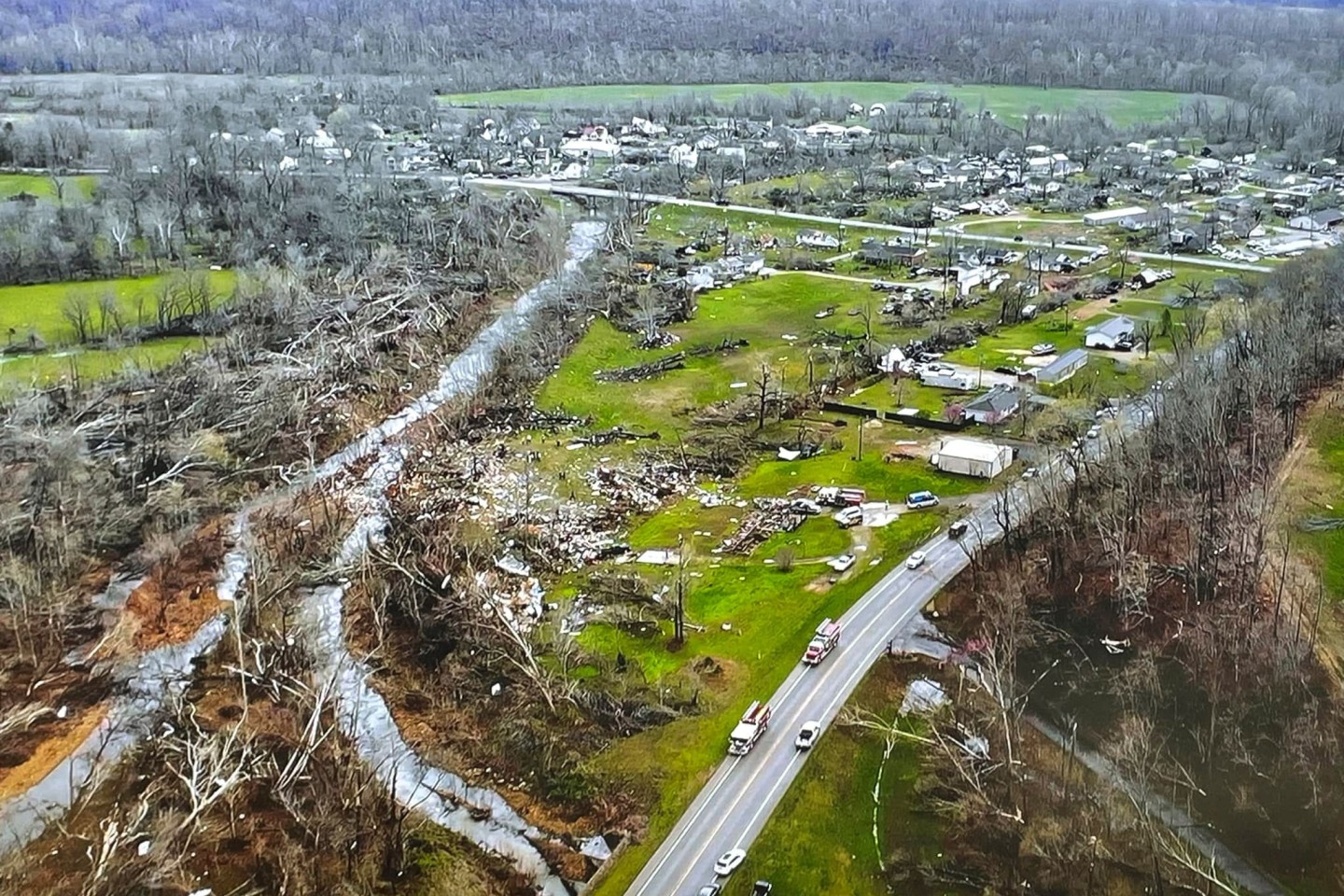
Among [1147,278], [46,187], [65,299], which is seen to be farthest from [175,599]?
[46,187]

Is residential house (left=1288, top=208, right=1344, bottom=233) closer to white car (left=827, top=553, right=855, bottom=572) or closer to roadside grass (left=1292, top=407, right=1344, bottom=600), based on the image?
roadside grass (left=1292, top=407, right=1344, bottom=600)

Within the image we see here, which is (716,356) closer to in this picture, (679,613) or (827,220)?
(679,613)

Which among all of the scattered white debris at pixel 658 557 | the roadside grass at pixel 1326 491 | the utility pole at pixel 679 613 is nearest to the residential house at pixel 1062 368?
the roadside grass at pixel 1326 491

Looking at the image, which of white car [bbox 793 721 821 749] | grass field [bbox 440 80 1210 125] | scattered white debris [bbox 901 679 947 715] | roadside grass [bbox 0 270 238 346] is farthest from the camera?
grass field [bbox 440 80 1210 125]

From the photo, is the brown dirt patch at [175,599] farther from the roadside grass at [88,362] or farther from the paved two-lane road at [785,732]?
the paved two-lane road at [785,732]

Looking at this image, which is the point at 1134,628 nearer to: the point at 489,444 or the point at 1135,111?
the point at 489,444

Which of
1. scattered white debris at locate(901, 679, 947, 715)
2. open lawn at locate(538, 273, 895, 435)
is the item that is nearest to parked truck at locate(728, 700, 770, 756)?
scattered white debris at locate(901, 679, 947, 715)
